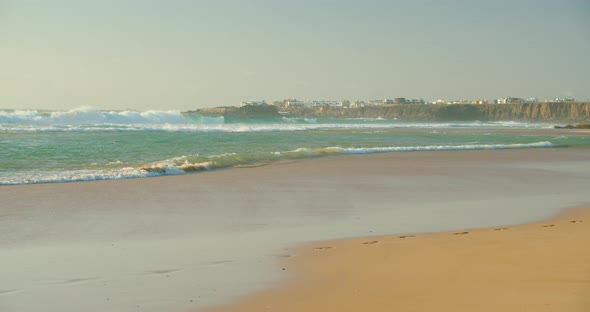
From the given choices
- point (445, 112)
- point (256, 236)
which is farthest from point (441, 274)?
point (445, 112)

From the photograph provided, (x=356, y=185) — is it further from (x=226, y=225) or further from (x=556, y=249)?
(x=556, y=249)

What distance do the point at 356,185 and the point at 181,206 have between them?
4.72 m

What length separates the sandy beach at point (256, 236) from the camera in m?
5.59

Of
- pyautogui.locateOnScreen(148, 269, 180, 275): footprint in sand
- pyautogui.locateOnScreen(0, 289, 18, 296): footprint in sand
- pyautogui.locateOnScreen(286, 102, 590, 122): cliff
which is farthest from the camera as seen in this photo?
pyautogui.locateOnScreen(286, 102, 590, 122): cliff

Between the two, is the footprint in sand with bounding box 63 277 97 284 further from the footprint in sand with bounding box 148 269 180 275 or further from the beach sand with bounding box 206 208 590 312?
the beach sand with bounding box 206 208 590 312

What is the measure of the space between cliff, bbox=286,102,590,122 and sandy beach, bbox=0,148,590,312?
102 metres

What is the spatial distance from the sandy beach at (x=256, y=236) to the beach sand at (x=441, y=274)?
0.03 meters

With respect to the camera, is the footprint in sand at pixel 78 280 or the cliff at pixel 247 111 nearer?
the footprint in sand at pixel 78 280

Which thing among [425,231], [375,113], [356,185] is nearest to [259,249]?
[425,231]

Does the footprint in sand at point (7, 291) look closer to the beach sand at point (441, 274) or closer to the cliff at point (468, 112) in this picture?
the beach sand at point (441, 274)

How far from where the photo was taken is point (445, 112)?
13012 centimetres

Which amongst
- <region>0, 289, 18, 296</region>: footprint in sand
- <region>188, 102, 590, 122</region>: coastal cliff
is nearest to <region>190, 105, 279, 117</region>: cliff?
<region>188, 102, 590, 122</region>: coastal cliff

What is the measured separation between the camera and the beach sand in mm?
5148

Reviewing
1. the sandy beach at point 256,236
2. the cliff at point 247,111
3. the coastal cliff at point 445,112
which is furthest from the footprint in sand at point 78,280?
the cliff at point 247,111
